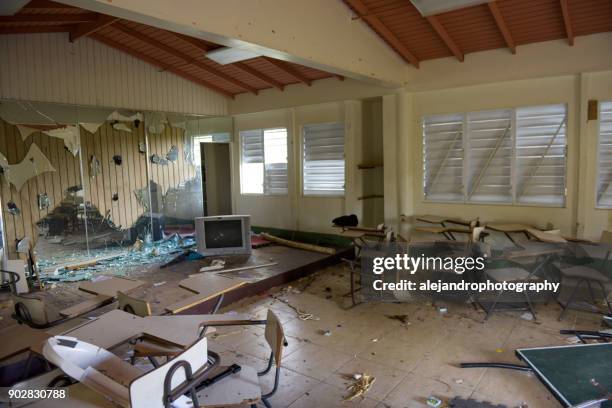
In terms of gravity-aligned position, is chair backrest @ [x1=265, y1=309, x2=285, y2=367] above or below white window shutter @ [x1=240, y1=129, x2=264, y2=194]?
below

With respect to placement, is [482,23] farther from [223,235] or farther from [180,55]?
[180,55]

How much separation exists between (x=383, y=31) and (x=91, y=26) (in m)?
4.02

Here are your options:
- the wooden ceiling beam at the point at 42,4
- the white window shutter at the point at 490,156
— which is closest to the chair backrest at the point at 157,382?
the wooden ceiling beam at the point at 42,4

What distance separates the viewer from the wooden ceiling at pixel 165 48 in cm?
514

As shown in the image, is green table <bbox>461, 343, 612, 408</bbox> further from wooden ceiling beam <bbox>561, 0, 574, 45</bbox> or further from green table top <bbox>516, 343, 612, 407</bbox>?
wooden ceiling beam <bbox>561, 0, 574, 45</bbox>

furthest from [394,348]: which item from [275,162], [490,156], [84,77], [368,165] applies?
[84,77]

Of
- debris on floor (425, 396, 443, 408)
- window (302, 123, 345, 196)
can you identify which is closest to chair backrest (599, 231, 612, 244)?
debris on floor (425, 396, 443, 408)

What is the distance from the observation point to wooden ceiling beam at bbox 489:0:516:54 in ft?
14.4

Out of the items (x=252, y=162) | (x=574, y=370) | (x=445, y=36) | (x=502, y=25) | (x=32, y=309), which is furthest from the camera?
(x=252, y=162)

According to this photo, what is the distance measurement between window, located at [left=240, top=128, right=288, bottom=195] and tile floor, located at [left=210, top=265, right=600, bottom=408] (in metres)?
3.49

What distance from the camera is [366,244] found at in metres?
5.63

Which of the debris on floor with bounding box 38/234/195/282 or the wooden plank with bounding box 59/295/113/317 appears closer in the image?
the wooden plank with bounding box 59/295/113/317

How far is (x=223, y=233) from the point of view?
6090 mm

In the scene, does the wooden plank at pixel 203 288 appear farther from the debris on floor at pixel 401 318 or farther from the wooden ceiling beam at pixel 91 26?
the wooden ceiling beam at pixel 91 26
